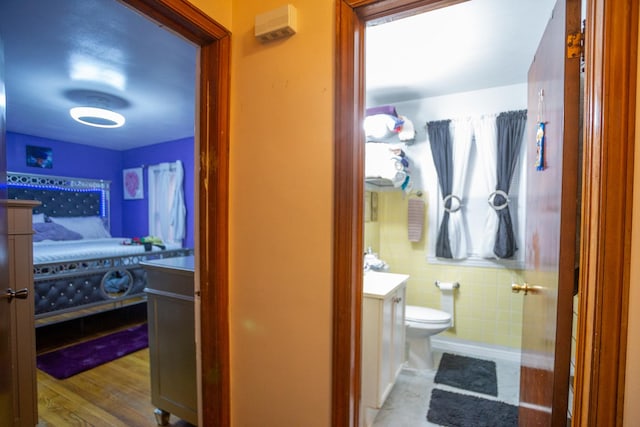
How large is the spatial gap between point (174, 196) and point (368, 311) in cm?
408

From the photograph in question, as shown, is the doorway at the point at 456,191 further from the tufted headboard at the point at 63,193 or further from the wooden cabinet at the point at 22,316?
the tufted headboard at the point at 63,193

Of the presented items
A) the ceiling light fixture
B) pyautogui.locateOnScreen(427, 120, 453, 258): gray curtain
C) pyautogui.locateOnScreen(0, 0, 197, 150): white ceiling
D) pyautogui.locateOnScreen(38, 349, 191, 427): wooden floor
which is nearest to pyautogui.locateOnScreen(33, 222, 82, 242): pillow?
pyautogui.locateOnScreen(0, 0, 197, 150): white ceiling

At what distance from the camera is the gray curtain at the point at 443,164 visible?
8.96 ft

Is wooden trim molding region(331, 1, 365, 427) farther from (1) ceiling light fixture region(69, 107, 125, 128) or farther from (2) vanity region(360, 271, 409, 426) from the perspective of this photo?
(1) ceiling light fixture region(69, 107, 125, 128)

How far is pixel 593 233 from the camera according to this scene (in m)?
0.72

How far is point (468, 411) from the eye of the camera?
6.29ft

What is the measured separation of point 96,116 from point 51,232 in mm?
2270

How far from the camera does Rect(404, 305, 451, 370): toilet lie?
2.35 metres

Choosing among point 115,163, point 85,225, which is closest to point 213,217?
point 85,225

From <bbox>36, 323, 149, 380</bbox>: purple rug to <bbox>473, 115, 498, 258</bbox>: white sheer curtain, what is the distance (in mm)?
3384

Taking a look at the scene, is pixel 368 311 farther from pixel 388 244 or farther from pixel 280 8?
pixel 280 8

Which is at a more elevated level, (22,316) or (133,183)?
(133,183)

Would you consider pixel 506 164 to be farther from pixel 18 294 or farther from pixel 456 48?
pixel 18 294

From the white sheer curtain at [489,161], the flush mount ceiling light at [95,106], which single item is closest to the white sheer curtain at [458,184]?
the white sheer curtain at [489,161]
